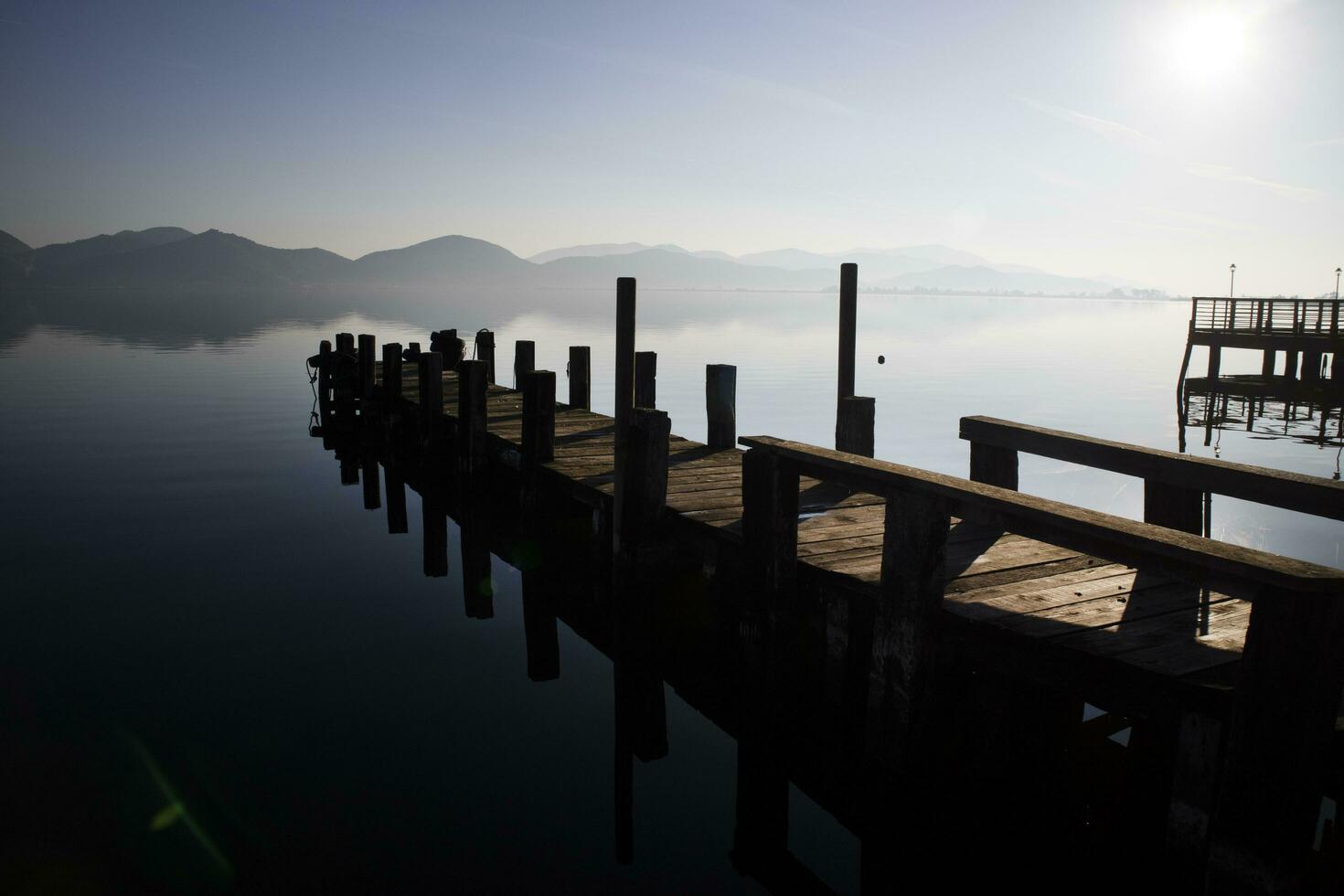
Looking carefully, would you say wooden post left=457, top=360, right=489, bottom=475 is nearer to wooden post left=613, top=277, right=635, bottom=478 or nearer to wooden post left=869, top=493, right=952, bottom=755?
wooden post left=613, top=277, right=635, bottom=478

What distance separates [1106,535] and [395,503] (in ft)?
46.2

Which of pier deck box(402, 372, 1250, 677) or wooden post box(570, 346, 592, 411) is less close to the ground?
wooden post box(570, 346, 592, 411)

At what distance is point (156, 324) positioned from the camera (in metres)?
79.6

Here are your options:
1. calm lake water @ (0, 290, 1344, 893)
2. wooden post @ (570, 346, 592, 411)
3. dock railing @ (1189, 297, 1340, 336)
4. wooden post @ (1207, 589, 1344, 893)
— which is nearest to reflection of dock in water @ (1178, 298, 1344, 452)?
dock railing @ (1189, 297, 1340, 336)

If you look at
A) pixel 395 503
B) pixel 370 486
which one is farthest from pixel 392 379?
pixel 395 503

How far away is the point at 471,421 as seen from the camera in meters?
12.1

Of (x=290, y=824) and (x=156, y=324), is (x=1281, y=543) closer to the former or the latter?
(x=290, y=824)

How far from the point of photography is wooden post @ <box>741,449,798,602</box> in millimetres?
5555

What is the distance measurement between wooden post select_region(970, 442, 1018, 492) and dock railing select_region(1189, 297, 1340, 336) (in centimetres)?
2751

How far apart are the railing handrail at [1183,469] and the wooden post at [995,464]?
0.29ft

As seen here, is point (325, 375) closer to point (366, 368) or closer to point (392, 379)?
point (366, 368)

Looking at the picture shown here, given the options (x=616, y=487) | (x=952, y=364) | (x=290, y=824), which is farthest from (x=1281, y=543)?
(x=952, y=364)

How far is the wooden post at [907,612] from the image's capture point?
4.42 m

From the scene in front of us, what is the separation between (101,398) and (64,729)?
2668 cm
